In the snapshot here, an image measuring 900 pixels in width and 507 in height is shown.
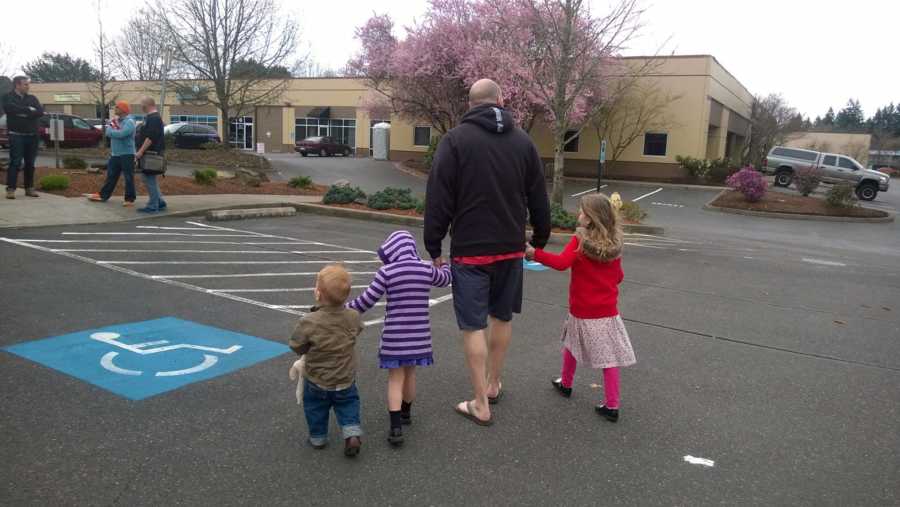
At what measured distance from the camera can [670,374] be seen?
479 cm

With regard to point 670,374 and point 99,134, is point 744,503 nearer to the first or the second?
point 670,374

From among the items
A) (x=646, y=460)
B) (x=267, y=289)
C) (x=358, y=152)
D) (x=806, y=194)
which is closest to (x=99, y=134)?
(x=358, y=152)

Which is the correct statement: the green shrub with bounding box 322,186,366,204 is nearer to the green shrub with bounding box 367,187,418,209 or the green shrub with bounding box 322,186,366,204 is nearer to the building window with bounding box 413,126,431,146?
the green shrub with bounding box 367,187,418,209

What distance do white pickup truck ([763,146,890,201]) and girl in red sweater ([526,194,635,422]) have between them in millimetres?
28561

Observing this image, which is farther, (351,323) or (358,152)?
(358,152)

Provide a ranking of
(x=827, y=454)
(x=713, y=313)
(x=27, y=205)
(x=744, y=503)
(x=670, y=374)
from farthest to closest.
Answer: (x=27, y=205)
(x=713, y=313)
(x=670, y=374)
(x=827, y=454)
(x=744, y=503)

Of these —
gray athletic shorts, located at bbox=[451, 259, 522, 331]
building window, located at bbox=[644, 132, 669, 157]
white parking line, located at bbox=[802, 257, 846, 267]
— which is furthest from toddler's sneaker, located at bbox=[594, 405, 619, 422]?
building window, located at bbox=[644, 132, 669, 157]

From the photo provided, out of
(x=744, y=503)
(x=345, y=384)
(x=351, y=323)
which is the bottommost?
(x=744, y=503)

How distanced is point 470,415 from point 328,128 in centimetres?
4616

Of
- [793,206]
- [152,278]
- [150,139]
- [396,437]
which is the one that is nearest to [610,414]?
[396,437]

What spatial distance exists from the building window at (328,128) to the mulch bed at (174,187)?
30649 millimetres

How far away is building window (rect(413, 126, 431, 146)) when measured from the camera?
38.3 meters

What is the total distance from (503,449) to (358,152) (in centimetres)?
4435

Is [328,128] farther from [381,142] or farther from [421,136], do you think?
[421,136]
